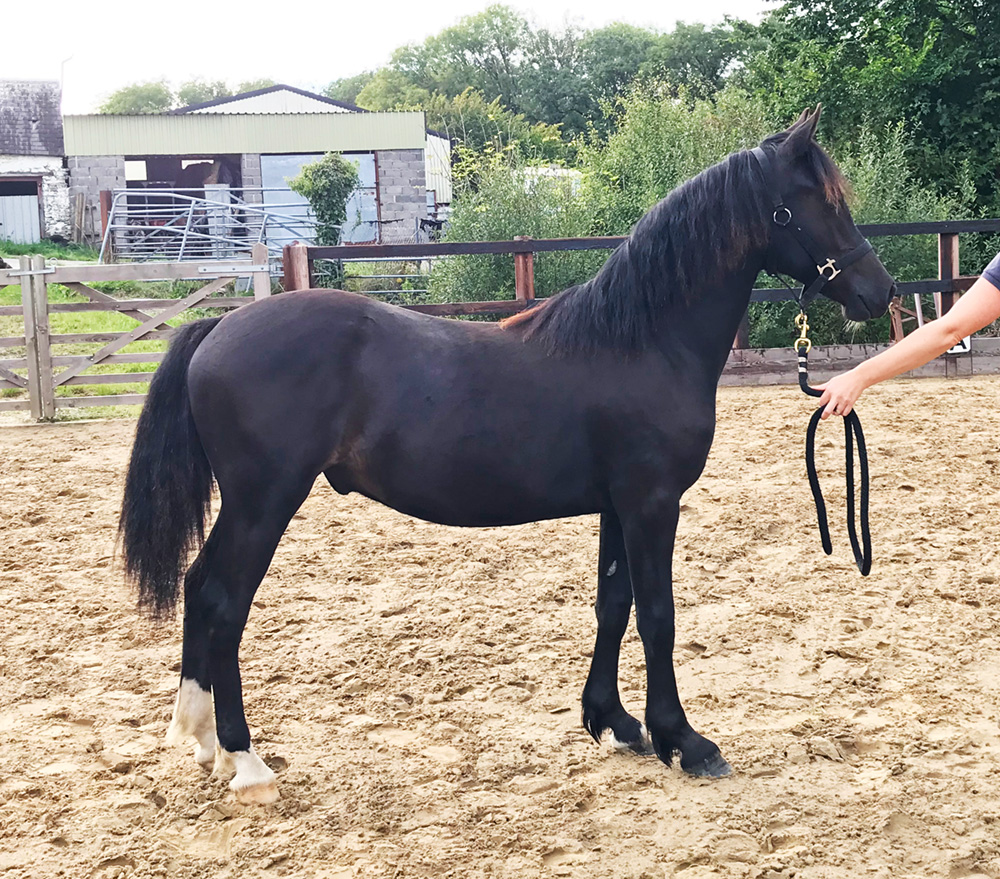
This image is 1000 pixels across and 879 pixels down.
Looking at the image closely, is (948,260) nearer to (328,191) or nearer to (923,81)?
(923,81)

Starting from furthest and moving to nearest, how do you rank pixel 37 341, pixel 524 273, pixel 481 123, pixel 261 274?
pixel 481 123
pixel 261 274
pixel 524 273
pixel 37 341

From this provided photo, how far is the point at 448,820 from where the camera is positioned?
251cm

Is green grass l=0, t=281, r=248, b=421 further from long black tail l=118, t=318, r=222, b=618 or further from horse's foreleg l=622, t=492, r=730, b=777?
horse's foreleg l=622, t=492, r=730, b=777

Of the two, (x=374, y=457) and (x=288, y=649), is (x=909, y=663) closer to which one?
(x=374, y=457)

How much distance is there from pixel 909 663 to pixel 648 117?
10711mm

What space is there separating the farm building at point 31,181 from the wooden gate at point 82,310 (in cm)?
1927

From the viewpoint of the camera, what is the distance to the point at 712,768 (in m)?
2.75

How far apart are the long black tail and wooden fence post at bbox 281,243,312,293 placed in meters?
6.54

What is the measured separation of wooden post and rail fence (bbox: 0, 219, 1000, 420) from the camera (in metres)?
8.95

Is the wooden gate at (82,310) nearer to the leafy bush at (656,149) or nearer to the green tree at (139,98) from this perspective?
the leafy bush at (656,149)

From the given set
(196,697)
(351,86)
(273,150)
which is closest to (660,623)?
(196,697)

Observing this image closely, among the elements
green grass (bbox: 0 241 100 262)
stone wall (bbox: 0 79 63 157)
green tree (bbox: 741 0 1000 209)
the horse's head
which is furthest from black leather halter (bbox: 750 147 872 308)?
stone wall (bbox: 0 79 63 157)

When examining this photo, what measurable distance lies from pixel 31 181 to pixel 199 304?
21799mm

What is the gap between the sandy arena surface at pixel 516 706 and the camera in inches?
93.7
